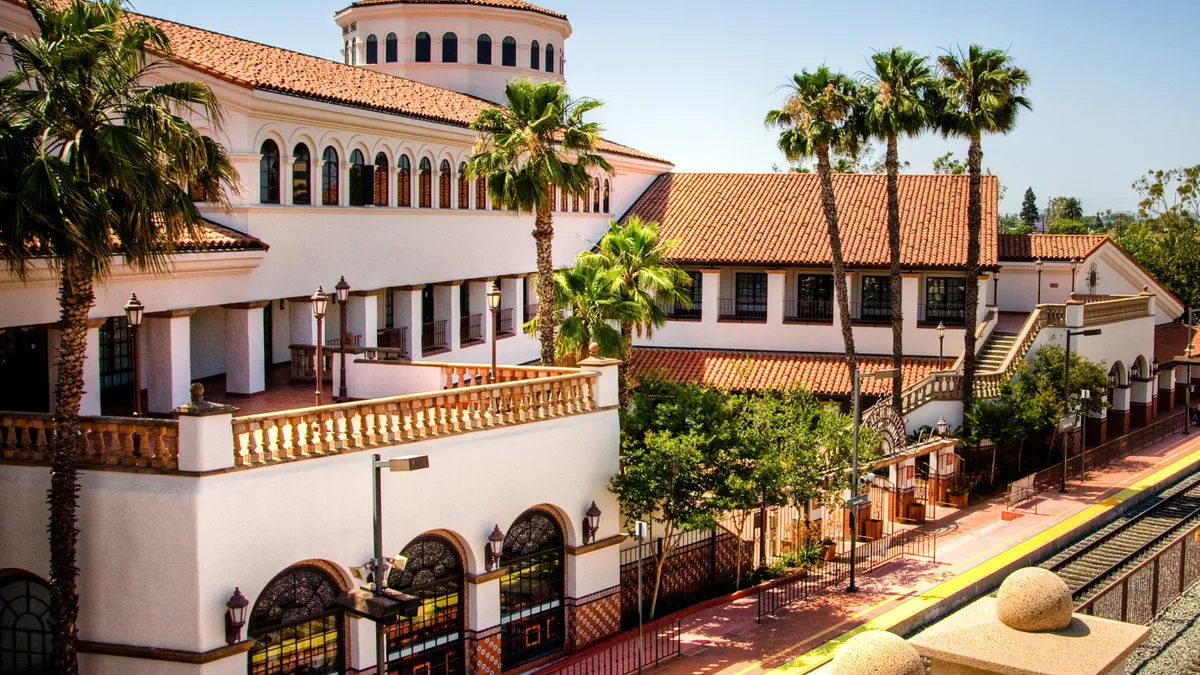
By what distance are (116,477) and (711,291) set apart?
2911 centimetres

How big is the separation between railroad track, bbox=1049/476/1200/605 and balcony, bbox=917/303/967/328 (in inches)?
335

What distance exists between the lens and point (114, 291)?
21.7 metres

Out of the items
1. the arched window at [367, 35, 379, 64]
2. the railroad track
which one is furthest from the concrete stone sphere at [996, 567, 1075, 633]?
the arched window at [367, 35, 379, 64]

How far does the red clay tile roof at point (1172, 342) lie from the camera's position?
52656mm

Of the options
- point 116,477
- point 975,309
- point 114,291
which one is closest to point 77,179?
point 116,477

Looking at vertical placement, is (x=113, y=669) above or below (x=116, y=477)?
below

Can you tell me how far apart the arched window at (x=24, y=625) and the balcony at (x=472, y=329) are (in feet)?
56.8

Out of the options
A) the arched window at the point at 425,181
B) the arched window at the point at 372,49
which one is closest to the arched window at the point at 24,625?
the arched window at the point at 425,181

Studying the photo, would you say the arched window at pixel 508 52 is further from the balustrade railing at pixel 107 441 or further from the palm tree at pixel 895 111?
the balustrade railing at pixel 107 441

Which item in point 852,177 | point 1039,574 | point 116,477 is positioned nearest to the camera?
point 1039,574

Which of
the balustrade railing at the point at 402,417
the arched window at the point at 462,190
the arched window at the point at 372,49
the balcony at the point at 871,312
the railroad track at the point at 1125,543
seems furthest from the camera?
the arched window at the point at 372,49

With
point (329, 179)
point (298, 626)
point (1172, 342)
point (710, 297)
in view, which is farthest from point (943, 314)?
point (298, 626)

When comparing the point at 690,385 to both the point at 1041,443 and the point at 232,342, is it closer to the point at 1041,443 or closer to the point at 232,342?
the point at 232,342

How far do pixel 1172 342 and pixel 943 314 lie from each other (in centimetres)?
1773
